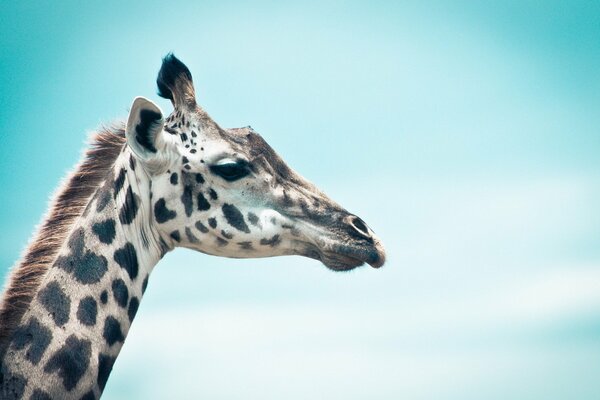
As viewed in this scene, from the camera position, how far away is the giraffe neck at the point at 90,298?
6609mm

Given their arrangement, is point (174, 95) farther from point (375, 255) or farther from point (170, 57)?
point (375, 255)

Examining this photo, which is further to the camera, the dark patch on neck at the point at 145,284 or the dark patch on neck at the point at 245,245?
the dark patch on neck at the point at 245,245

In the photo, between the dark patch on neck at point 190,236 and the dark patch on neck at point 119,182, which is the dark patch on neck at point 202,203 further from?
the dark patch on neck at point 119,182

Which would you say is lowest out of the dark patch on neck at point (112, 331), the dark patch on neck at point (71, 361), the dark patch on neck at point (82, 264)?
the dark patch on neck at point (71, 361)

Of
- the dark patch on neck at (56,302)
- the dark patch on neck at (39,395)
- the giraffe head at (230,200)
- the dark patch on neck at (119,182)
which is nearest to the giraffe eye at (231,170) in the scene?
the giraffe head at (230,200)

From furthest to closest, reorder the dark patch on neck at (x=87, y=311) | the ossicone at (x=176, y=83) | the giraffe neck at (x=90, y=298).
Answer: the ossicone at (x=176, y=83)
the dark patch on neck at (x=87, y=311)
the giraffe neck at (x=90, y=298)

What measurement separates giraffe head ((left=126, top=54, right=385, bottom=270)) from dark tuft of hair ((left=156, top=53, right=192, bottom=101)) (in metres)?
0.42

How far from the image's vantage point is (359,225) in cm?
820

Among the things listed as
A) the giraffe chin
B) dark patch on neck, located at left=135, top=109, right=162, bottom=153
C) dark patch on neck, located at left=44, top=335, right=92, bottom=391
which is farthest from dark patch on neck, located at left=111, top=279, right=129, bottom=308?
the giraffe chin

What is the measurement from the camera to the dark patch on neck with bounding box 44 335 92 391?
260 inches

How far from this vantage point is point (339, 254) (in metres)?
8.08

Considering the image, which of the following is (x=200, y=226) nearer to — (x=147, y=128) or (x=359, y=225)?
(x=147, y=128)

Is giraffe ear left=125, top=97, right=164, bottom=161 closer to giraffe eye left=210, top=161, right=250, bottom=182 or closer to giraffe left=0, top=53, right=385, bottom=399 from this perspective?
giraffe left=0, top=53, right=385, bottom=399

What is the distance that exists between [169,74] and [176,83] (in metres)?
0.15
